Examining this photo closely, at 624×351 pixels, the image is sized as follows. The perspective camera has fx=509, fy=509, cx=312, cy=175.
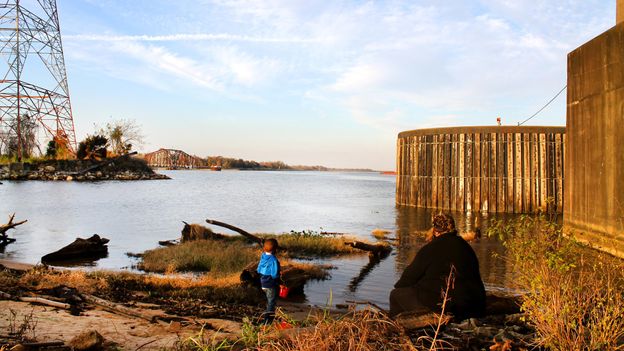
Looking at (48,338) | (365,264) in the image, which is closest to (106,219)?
(365,264)

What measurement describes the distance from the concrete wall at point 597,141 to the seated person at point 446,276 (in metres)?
6.84

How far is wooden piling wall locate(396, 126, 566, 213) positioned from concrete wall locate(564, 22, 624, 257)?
9.41 metres

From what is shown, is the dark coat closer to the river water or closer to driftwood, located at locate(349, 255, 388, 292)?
the river water

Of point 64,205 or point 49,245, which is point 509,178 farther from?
point 64,205

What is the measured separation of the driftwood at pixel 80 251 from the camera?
14145 mm

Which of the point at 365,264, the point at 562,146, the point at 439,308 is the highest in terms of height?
the point at 562,146

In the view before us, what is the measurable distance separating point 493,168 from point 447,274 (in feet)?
69.1

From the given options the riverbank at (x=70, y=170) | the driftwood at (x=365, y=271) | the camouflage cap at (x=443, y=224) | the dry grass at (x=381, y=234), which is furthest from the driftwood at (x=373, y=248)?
the riverbank at (x=70, y=170)

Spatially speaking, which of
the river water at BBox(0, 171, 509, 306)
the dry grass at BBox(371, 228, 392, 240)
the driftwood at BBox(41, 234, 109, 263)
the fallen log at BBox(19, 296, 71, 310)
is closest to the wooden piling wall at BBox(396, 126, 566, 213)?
the river water at BBox(0, 171, 509, 306)

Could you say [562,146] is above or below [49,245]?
above

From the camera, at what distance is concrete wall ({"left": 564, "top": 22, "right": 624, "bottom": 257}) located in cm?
1184

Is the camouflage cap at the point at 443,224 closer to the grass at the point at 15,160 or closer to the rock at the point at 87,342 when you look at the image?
the rock at the point at 87,342

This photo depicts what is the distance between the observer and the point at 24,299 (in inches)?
293

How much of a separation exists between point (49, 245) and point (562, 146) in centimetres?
2229
